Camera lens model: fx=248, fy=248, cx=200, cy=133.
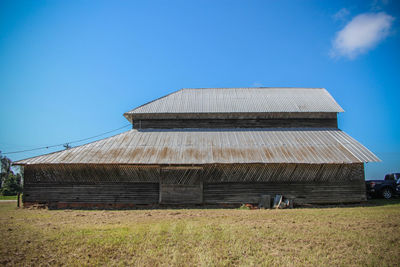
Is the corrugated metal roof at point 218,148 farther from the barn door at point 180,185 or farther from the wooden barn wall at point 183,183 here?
the barn door at point 180,185

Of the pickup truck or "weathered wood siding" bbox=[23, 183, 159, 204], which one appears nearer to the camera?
"weathered wood siding" bbox=[23, 183, 159, 204]

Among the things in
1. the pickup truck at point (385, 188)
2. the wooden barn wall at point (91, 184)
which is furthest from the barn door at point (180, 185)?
the pickup truck at point (385, 188)

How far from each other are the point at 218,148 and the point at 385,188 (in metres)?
14.4

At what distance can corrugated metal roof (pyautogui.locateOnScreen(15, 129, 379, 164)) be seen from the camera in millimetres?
18078

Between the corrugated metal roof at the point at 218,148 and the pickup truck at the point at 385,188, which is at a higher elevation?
the corrugated metal roof at the point at 218,148

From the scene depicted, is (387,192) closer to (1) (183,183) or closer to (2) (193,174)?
(2) (193,174)

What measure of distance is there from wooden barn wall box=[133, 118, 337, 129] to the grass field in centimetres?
1275

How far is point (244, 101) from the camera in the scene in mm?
25141

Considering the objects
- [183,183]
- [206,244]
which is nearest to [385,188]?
[183,183]

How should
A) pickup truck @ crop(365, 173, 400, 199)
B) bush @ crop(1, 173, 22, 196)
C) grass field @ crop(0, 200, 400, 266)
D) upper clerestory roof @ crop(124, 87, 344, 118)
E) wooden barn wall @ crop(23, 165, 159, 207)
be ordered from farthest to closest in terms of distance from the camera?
bush @ crop(1, 173, 22, 196)
upper clerestory roof @ crop(124, 87, 344, 118)
pickup truck @ crop(365, 173, 400, 199)
wooden barn wall @ crop(23, 165, 159, 207)
grass field @ crop(0, 200, 400, 266)

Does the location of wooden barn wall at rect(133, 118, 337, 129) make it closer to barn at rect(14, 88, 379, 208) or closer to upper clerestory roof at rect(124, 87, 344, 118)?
upper clerestory roof at rect(124, 87, 344, 118)

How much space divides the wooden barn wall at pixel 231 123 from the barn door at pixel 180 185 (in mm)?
6071

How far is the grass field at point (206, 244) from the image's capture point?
7215 mm

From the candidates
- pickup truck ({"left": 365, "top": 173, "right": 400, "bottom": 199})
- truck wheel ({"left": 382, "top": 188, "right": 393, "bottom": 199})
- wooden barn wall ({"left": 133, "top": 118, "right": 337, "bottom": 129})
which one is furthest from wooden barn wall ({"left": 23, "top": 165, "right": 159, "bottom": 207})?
truck wheel ({"left": 382, "top": 188, "right": 393, "bottom": 199})
